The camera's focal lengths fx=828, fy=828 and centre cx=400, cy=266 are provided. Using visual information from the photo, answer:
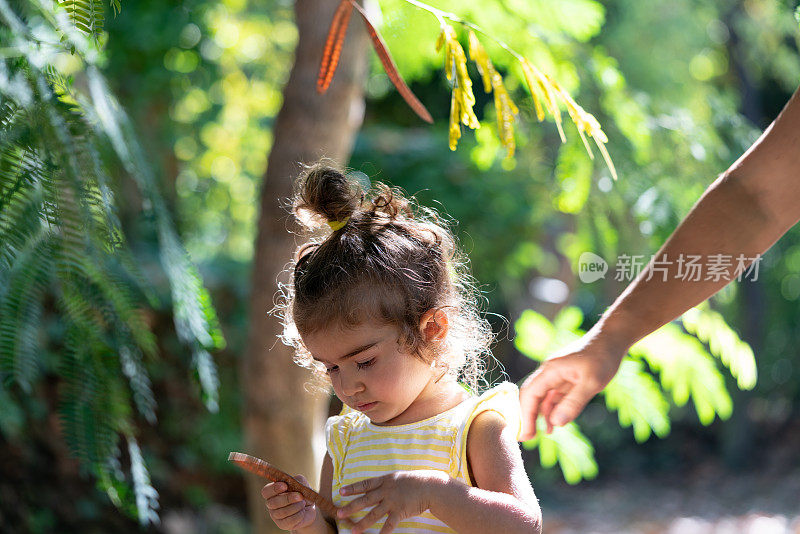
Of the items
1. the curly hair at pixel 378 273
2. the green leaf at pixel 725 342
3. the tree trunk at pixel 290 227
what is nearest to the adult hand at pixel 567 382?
the curly hair at pixel 378 273

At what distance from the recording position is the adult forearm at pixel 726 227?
1.42m

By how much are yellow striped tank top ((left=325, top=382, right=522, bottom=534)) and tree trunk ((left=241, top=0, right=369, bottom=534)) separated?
Result: 128 centimetres

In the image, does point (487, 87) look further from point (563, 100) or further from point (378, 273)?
point (378, 273)

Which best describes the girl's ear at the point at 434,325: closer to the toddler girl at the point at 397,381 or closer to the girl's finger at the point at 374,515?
the toddler girl at the point at 397,381

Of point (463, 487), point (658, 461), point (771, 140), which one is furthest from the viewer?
point (658, 461)

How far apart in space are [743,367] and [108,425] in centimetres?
181

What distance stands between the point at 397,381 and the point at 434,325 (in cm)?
12

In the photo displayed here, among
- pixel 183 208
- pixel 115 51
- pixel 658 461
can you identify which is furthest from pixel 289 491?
pixel 658 461

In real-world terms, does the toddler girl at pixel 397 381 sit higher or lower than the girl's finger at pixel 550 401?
higher

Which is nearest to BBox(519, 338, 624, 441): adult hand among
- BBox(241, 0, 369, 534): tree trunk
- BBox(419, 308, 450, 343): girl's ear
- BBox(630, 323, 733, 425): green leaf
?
BBox(419, 308, 450, 343): girl's ear

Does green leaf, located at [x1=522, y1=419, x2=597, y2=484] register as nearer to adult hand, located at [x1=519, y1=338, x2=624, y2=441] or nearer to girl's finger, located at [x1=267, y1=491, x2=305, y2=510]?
adult hand, located at [x1=519, y1=338, x2=624, y2=441]

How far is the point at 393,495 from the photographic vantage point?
1207 mm

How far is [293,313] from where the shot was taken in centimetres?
Answer: 144

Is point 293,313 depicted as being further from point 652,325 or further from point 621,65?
point 621,65
